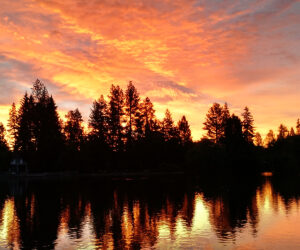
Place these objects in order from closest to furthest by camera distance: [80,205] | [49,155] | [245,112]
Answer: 1. [80,205]
2. [49,155]
3. [245,112]

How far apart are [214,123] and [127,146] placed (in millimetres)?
32394

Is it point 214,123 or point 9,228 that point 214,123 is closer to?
point 214,123

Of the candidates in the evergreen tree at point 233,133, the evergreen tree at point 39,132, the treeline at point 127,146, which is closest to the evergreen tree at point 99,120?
the treeline at point 127,146

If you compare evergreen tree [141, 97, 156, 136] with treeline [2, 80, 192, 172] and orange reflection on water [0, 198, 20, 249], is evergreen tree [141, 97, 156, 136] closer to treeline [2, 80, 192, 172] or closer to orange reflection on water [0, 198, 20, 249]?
treeline [2, 80, 192, 172]

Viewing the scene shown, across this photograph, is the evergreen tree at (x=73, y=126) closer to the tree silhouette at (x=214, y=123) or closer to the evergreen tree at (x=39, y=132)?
the evergreen tree at (x=39, y=132)

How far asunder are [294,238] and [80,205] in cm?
2166

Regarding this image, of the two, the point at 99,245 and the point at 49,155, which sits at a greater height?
the point at 49,155

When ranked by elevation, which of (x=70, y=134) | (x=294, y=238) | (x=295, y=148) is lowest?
A: (x=294, y=238)

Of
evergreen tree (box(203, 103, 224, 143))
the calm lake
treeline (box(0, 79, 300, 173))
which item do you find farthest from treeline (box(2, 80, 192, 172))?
the calm lake

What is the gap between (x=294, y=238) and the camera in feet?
69.2

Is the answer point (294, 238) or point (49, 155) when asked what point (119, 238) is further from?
point (49, 155)

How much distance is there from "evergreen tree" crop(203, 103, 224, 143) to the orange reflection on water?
287 feet

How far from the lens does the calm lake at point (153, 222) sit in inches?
806

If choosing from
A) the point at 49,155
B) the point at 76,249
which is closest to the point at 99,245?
the point at 76,249
